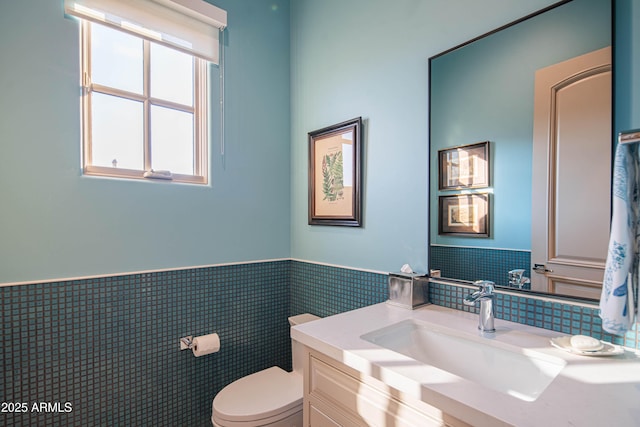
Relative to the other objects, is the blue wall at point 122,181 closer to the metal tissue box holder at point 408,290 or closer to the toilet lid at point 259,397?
the toilet lid at point 259,397

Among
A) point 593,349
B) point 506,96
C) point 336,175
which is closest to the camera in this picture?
point 593,349

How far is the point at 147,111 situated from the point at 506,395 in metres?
1.98

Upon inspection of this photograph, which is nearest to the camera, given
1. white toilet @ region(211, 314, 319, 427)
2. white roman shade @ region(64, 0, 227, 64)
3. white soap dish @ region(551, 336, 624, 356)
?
white soap dish @ region(551, 336, 624, 356)

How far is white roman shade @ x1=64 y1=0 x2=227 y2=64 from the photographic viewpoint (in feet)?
4.92

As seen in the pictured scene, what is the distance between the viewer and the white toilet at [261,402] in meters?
1.40

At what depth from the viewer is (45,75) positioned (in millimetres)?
1399

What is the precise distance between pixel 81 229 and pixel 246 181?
895mm

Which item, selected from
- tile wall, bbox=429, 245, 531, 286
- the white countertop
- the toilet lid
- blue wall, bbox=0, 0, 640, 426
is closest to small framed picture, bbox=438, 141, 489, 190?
blue wall, bbox=0, 0, 640, 426

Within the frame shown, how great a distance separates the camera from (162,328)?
5.51ft

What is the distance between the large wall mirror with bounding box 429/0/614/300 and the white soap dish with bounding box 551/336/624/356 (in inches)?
6.0

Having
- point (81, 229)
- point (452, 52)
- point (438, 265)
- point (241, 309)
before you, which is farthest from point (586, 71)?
point (81, 229)

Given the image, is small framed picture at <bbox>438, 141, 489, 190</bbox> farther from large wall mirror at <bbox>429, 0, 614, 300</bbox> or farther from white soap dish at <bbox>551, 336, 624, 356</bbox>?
white soap dish at <bbox>551, 336, 624, 356</bbox>

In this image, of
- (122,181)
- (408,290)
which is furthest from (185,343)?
(408,290)

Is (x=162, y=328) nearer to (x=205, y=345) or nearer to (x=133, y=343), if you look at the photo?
(x=133, y=343)
